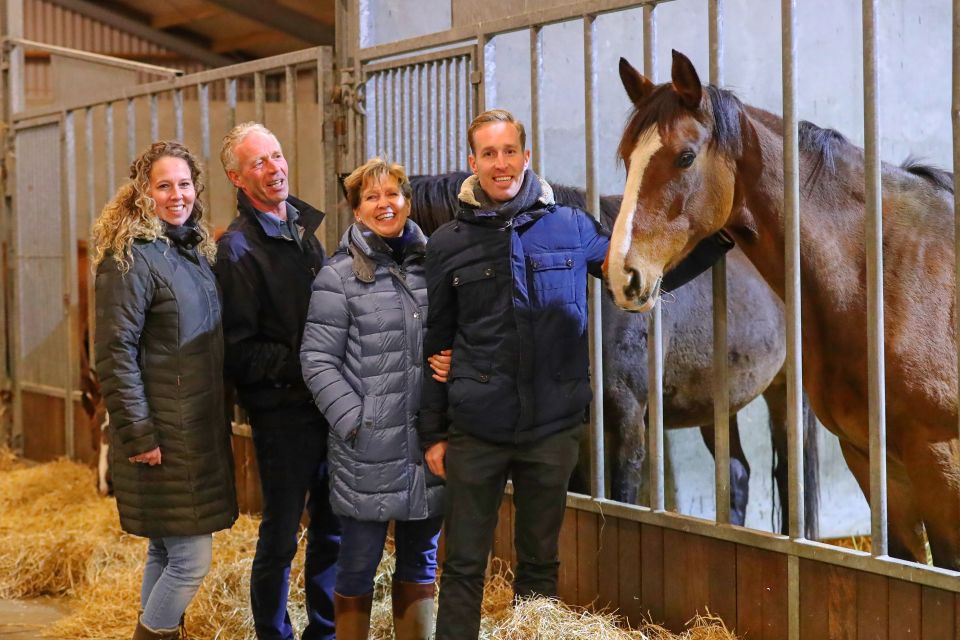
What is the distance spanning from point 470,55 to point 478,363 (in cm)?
128

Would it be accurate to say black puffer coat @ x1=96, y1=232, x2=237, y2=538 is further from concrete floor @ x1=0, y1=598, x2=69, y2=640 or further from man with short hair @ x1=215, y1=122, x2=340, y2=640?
concrete floor @ x1=0, y1=598, x2=69, y2=640

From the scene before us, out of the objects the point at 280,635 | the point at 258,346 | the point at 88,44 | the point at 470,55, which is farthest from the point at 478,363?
the point at 88,44

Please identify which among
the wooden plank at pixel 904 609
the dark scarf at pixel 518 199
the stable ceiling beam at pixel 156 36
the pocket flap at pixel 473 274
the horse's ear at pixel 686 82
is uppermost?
the stable ceiling beam at pixel 156 36

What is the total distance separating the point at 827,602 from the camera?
2.33 meters

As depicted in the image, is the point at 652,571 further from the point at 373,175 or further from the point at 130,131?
the point at 130,131

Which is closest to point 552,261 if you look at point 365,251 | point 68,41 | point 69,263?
point 365,251

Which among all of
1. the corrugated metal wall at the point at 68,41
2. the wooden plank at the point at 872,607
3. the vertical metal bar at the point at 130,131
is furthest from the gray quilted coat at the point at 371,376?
the corrugated metal wall at the point at 68,41

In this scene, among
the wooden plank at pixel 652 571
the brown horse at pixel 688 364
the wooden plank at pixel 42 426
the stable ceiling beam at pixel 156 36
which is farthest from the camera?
the stable ceiling beam at pixel 156 36

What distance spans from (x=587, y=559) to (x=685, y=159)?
1196 mm

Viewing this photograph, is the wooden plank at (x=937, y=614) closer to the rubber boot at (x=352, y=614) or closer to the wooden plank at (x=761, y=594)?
the wooden plank at (x=761, y=594)

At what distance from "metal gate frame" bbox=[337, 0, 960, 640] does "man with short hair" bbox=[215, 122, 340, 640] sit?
2.45ft

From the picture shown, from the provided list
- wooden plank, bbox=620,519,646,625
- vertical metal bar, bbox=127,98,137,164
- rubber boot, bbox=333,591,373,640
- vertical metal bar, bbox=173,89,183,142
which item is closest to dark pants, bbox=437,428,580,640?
rubber boot, bbox=333,591,373,640

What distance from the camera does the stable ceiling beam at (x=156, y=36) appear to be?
10289mm

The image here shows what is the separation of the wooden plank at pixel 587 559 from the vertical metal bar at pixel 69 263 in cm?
315
